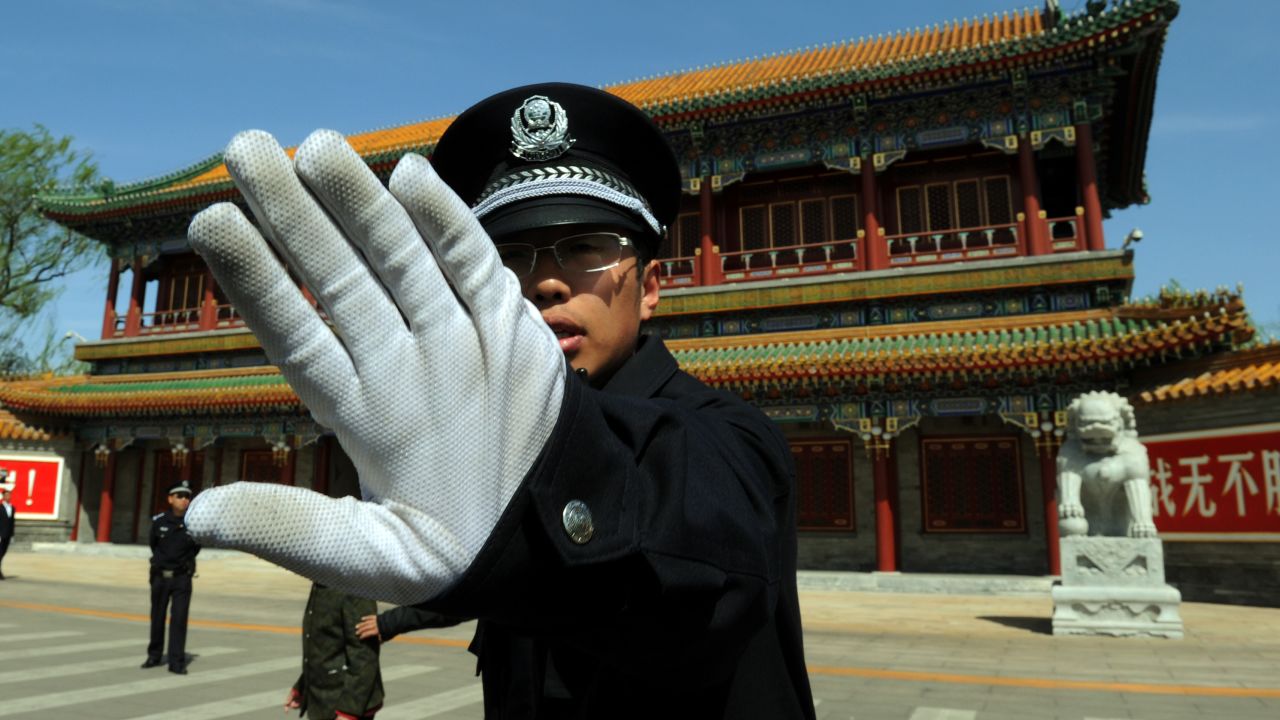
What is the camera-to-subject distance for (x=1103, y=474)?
26.3 feet

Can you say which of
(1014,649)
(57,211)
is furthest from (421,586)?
(57,211)

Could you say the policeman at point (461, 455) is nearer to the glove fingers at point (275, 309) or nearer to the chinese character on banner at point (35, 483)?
the glove fingers at point (275, 309)

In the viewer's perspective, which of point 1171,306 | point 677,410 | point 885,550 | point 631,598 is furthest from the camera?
point 885,550

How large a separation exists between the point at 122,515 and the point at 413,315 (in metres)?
21.3

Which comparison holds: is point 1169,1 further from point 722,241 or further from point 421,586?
point 421,586

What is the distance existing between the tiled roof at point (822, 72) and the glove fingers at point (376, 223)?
13460 mm

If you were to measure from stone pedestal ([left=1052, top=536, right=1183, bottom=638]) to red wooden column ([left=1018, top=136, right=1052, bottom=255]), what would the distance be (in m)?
5.75

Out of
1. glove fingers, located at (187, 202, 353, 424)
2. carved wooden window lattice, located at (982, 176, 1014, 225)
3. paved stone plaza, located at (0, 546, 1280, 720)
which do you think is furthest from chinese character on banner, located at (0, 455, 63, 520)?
glove fingers, located at (187, 202, 353, 424)

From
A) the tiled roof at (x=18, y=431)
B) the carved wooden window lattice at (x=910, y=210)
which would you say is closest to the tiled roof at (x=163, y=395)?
the tiled roof at (x=18, y=431)

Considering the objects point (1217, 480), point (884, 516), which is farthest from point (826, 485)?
point (1217, 480)

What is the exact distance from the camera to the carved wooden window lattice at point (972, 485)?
12523 millimetres

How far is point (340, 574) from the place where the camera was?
573mm

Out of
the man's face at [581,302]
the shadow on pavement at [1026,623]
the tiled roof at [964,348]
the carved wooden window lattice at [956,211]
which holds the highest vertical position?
the carved wooden window lattice at [956,211]

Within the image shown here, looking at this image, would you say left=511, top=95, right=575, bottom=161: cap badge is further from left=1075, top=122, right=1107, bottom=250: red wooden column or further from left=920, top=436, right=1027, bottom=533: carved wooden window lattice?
left=1075, top=122, right=1107, bottom=250: red wooden column
